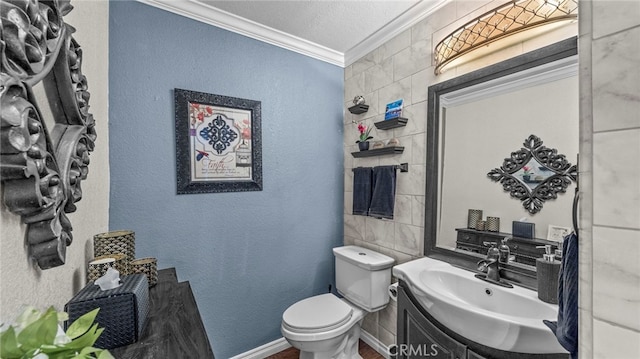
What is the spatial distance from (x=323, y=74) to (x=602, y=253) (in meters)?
2.06

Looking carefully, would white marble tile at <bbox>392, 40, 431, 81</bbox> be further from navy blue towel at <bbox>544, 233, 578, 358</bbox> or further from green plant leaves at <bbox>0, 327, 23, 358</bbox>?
green plant leaves at <bbox>0, 327, 23, 358</bbox>

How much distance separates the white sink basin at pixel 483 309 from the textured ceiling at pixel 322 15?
5.12 ft

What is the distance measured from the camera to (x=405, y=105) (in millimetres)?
1774

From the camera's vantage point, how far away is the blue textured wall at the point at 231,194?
150cm

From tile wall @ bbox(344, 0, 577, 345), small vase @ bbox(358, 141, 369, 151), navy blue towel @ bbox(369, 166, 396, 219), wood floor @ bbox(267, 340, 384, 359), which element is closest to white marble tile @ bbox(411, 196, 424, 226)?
tile wall @ bbox(344, 0, 577, 345)

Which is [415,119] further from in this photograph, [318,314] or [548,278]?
[318,314]

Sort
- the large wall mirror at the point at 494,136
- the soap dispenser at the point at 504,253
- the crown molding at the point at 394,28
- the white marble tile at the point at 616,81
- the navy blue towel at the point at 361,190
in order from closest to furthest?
the white marble tile at the point at 616,81 < the large wall mirror at the point at 494,136 < the soap dispenser at the point at 504,253 < the crown molding at the point at 394,28 < the navy blue towel at the point at 361,190

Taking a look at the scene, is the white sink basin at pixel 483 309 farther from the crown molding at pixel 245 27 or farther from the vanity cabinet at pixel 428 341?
the crown molding at pixel 245 27

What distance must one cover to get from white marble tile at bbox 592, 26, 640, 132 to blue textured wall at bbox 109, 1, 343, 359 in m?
1.71

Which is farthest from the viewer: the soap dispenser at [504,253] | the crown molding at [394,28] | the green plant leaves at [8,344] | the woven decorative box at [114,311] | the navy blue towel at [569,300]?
the crown molding at [394,28]

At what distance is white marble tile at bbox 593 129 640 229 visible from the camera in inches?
16.7

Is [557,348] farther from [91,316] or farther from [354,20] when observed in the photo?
[354,20]

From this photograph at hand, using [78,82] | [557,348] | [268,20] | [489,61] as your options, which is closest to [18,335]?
[78,82]

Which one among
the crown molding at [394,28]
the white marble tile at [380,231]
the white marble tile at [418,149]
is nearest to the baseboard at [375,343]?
the white marble tile at [380,231]
